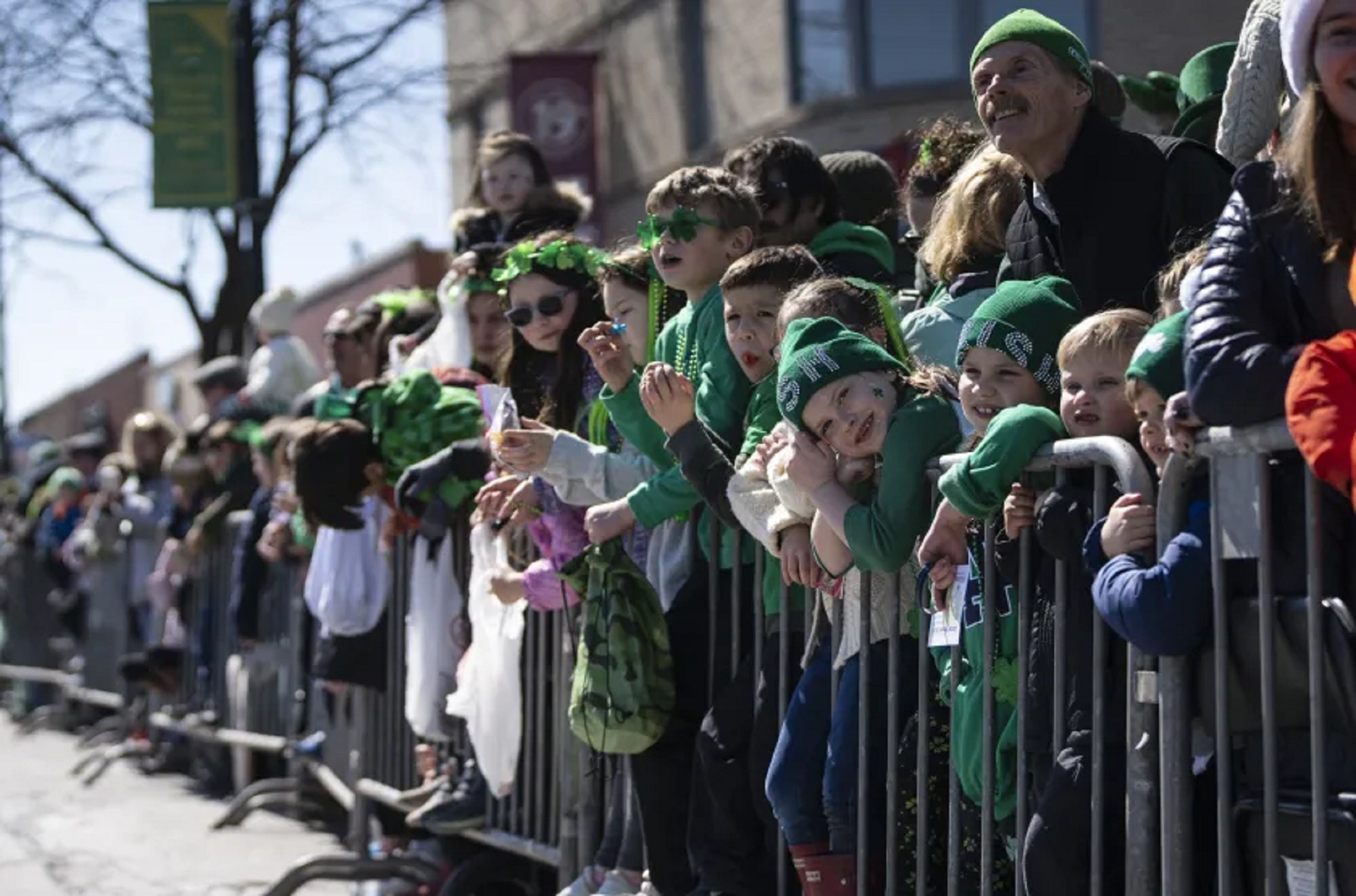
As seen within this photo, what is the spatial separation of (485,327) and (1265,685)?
16.6 ft

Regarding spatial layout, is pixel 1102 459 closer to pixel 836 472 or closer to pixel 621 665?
pixel 836 472

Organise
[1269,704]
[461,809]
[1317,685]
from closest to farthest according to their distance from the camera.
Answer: [1317,685]
[1269,704]
[461,809]

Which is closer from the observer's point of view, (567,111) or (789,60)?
(789,60)

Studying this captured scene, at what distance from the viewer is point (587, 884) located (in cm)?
649

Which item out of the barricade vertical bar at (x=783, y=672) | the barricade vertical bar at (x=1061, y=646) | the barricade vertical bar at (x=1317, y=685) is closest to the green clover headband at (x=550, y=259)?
the barricade vertical bar at (x=783, y=672)

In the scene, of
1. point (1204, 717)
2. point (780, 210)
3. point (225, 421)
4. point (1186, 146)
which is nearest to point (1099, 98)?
point (780, 210)

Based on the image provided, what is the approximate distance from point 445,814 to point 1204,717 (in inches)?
161

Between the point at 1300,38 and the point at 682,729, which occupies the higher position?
the point at 1300,38

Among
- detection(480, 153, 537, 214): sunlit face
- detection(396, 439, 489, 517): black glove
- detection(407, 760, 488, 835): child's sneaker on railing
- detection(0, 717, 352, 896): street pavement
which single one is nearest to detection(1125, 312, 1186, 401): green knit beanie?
detection(396, 439, 489, 517): black glove

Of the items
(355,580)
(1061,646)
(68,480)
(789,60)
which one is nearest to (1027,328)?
(1061,646)

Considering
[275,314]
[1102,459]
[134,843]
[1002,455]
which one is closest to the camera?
[1102,459]

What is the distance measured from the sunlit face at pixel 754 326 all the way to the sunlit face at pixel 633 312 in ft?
2.34

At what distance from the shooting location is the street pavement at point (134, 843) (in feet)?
29.9

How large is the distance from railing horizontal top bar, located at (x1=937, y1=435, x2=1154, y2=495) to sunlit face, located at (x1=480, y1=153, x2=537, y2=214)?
14.6ft
